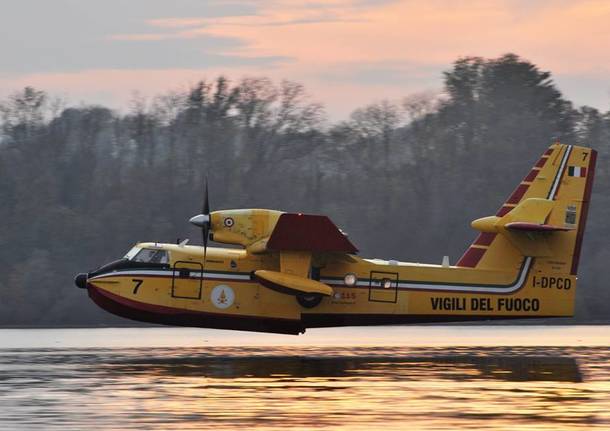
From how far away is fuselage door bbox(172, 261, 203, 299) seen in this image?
95.7ft

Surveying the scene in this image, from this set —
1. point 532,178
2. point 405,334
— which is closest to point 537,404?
point 532,178

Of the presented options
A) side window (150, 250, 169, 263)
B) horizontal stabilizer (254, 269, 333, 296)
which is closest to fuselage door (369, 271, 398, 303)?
horizontal stabilizer (254, 269, 333, 296)

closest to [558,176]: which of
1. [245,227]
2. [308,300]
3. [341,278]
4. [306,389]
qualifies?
[341,278]

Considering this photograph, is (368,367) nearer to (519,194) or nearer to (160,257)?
(160,257)

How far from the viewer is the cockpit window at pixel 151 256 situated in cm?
2944

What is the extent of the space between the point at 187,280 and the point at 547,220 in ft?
28.3

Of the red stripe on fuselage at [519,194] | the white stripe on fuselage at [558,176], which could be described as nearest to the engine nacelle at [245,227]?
the red stripe on fuselage at [519,194]

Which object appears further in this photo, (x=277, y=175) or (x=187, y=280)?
(x=277, y=175)

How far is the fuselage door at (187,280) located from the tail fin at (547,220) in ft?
21.0

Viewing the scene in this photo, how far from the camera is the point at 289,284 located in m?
28.3

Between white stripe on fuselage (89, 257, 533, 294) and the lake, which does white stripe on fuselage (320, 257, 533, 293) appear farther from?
the lake

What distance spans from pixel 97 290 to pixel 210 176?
38996 mm

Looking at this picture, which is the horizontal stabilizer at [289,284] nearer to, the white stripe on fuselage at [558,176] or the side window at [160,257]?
the side window at [160,257]

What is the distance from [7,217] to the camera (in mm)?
62281
